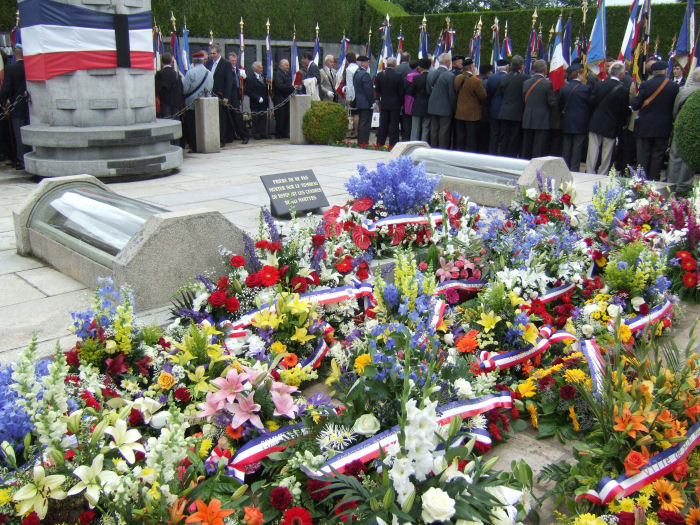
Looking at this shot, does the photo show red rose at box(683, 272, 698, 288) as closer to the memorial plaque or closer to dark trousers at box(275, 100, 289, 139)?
the memorial plaque

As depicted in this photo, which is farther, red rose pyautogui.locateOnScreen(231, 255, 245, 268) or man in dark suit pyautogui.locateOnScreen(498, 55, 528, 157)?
man in dark suit pyautogui.locateOnScreen(498, 55, 528, 157)

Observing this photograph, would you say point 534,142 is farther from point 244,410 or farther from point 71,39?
point 244,410

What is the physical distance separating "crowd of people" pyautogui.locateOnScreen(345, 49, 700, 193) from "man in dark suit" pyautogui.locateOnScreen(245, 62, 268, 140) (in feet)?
7.68

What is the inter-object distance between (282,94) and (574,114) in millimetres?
6772

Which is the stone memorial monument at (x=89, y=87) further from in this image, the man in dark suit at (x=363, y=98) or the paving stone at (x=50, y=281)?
the man in dark suit at (x=363, y=98)


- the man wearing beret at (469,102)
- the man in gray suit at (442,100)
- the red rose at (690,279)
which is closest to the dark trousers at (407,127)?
the man in gray suit at (442,100)

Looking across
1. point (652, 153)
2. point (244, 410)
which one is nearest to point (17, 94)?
point (244, 410)

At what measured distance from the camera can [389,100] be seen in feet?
41.2

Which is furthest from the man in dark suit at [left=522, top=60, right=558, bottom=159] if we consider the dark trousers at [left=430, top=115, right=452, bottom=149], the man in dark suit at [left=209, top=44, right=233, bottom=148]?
the man in dark suit at [left=209, top=44, right=233, bottom=148]

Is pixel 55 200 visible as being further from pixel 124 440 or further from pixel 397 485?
pixel 397 485

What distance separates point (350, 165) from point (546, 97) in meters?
3.37

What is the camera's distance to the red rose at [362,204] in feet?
16.0

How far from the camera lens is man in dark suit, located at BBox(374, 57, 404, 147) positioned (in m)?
12.3

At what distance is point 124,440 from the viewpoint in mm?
2227
